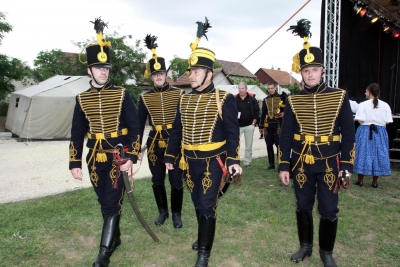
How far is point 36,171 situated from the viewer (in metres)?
8.43

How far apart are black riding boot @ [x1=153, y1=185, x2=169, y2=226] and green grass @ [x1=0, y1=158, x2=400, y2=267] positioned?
106 mm

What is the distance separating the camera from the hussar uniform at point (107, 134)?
342 cm

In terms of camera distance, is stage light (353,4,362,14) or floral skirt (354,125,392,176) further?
stage light (353,4,362,14)

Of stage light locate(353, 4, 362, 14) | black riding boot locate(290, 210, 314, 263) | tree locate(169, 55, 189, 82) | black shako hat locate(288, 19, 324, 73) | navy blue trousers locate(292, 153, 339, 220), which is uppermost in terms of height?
tree locate(169, 55, 189, 82)

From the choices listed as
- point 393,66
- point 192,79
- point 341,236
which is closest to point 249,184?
point 341,236

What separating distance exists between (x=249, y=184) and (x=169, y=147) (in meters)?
3.36

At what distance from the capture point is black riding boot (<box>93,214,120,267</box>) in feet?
10.8

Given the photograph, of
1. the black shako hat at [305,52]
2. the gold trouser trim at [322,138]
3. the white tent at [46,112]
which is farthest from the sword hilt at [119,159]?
the white tent at [46,112]

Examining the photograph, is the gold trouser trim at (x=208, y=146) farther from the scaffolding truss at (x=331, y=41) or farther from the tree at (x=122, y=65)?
the tree at (x=122, y=65)

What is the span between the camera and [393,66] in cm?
1127

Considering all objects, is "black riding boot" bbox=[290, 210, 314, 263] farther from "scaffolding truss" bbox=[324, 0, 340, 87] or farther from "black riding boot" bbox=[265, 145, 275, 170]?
"scaffolding truss" bbox=[324, 0, 340, 87]

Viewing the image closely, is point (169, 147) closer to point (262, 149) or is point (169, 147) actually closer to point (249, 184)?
point (249, 184)

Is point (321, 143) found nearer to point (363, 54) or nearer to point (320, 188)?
point (320, 188)

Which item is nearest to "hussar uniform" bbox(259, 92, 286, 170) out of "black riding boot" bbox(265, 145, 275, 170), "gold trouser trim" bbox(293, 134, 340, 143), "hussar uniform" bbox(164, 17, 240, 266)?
"black riding boot" bbox(265, 145, 275, 170)
